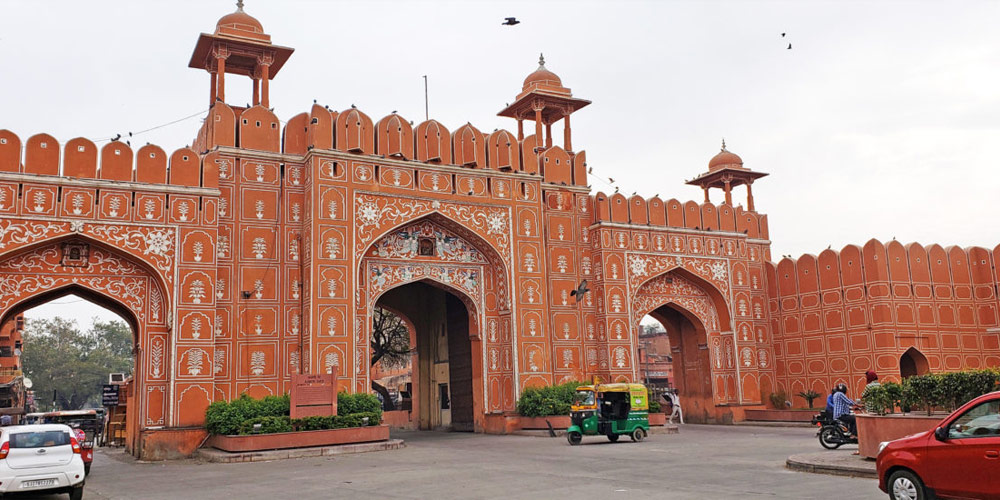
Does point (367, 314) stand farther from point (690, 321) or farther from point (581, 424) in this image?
point (690, 321)

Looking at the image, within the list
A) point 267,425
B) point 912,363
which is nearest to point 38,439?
point 267,425

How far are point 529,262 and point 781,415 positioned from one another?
903 centimetres

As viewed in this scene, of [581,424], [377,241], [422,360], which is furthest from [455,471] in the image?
[422,360]

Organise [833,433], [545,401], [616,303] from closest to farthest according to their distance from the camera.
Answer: [833,433] → [545,401] → [616,303]

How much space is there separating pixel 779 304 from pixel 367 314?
554 inches

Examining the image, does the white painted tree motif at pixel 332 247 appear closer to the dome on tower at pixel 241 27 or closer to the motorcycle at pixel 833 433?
the dome on tower at pixel 241 27

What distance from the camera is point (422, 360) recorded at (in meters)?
26.4

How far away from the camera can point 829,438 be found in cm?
1391

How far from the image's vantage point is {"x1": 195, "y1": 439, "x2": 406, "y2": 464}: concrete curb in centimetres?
1525

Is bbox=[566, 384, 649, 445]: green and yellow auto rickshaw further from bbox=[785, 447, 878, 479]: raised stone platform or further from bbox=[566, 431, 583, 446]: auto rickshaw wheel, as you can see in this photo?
bbox=[785, 447, 878, 479]: raised stone platform

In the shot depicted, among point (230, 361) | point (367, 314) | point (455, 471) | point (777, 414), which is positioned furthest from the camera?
point (777, 414)

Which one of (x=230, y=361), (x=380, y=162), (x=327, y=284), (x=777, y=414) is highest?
(x=380, y=162)

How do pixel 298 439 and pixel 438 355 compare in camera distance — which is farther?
pixel 438 355

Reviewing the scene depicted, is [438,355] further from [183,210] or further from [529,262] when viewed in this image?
[183,210]
